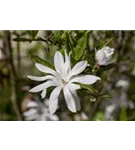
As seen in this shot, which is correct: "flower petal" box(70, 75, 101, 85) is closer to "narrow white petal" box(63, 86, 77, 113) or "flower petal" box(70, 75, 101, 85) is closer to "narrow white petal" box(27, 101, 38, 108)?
"narrow white petal" box(63, 86, 77, 113)

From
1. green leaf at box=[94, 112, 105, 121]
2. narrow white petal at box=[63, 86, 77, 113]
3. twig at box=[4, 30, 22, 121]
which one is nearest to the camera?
narrow white petal at box=[63, 86, 77, 113]

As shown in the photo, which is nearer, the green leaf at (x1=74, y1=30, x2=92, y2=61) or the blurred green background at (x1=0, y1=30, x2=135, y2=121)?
the green leaf at (x1=74, y1=30, x2=92, y2=61)

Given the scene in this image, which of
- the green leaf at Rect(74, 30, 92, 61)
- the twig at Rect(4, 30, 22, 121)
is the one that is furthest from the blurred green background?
the green leaf at Rect(74, 30, 92, 61)

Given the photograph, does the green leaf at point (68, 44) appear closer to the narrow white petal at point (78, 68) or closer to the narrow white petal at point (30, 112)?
the narrow white petal at point (78, 68)

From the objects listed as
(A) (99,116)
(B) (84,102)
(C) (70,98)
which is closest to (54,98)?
(C) (70,98)

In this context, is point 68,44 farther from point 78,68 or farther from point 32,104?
point 32,104
